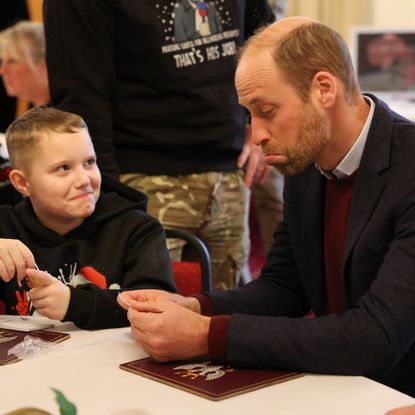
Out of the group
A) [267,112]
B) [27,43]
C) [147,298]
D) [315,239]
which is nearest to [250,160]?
[315,239]

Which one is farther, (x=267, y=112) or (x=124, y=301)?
(x=267, y=112)

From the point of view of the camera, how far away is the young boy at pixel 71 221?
2266 mm

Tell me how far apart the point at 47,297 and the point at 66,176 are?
0.47m

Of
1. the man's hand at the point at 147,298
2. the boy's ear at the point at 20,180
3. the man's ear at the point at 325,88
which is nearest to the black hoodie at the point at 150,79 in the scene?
the boy's ear at the point at 20,180

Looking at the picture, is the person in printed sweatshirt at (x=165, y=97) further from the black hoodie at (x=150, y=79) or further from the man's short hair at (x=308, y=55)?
the man's short hair at (x=308, y=55)

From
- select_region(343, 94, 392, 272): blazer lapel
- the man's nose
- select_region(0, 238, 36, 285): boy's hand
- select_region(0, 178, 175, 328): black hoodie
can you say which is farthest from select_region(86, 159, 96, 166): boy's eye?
select_region(343, 94, 392, 272): blazer lapel

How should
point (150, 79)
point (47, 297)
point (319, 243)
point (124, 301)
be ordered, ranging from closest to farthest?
point (124, 301), point (47, 297), point (319, 243), point (150, 79)

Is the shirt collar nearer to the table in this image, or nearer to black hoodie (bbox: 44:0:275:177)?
the table

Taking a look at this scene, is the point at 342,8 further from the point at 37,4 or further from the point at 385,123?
the point at 385,123

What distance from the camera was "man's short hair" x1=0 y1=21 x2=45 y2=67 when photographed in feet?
15.5

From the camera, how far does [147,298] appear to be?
6.19 feet

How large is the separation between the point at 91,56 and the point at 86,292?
43.8 inches

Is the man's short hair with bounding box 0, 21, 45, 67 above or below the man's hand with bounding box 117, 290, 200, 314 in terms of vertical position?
above

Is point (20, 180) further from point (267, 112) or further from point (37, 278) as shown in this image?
point (267, 112)
